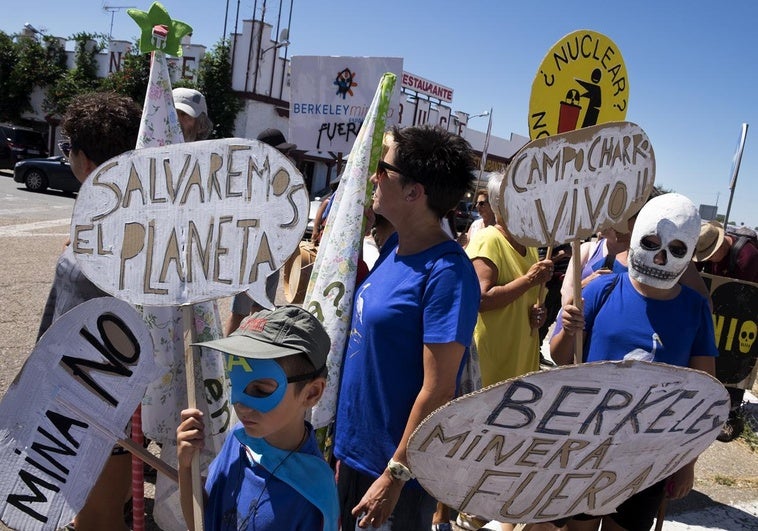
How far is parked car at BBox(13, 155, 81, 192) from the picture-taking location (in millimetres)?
16750

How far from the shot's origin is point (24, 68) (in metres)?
27.1

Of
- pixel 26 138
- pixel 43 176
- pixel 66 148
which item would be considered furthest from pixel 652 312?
pixel 26 138

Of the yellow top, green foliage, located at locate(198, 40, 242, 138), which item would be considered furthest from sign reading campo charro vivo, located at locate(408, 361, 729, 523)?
green foliage, located at locate(198, 40, 242, 138)

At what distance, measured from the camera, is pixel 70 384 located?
1472mm

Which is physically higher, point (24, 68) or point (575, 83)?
point (24, 68)

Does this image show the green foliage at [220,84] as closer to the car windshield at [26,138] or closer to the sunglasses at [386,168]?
the car windshield at [26,138]

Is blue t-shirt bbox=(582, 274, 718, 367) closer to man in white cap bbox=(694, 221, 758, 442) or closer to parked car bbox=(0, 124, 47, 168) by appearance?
man in white cap bbox=(694, 221, 758, 442)

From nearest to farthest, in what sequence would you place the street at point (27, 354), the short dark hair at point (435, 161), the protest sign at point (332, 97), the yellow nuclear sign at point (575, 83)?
the short dark hair at point (435, 161) → the yellow nuclear sign at point (575, 83) → the street at point (27, 354) → the protest sign at point (332, 97)

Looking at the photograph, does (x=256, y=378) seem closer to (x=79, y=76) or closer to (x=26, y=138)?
(x=26, y=138)

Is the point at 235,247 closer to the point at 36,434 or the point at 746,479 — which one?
the point at 36,434

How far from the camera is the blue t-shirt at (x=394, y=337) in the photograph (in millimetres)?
1807

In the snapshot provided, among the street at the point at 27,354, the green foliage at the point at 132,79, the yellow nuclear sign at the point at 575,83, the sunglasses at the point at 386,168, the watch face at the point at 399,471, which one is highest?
the green foliage at the point at 132,79

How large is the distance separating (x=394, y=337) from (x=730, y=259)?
4.56 meters

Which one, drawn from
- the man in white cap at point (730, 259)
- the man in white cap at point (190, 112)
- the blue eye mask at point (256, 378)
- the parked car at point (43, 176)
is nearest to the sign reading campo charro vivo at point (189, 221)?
the blue eye mask at point (256, 378)
